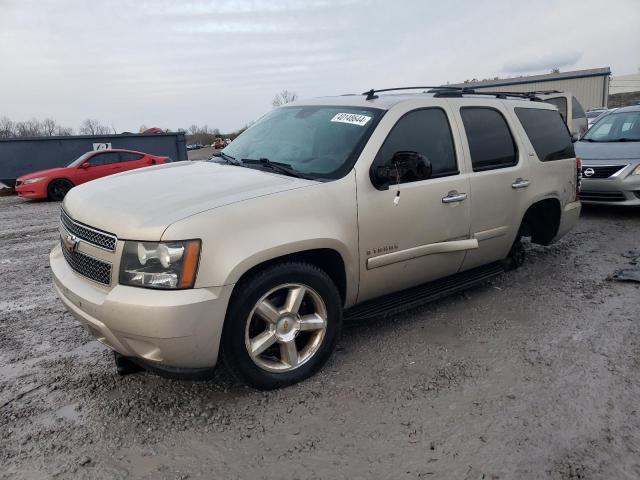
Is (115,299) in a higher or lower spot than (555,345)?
higher

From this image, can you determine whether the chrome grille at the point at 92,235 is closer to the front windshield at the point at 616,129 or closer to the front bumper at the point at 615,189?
the front bumper at the point at 615,189

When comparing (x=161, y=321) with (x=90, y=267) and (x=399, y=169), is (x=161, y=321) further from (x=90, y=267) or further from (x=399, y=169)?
(x=399, y=169)

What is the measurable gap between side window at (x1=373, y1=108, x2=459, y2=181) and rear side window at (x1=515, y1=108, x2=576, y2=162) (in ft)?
3.81

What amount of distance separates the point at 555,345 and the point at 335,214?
6.23 feet

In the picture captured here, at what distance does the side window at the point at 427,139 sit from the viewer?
11.8 feet

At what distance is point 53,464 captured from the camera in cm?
248

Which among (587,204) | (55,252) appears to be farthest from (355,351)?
(587,204)

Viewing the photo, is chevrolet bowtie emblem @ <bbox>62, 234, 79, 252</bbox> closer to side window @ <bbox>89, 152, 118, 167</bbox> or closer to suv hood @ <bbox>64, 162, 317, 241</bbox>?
suv hood @ <bbox>64, 162, 317, 241</bbox>

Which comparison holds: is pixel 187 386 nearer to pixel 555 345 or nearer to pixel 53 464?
pixel 53 464

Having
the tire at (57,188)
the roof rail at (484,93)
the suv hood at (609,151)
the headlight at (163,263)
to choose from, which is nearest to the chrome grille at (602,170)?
the suv hood at (609,151)

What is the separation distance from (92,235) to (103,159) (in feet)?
40.4

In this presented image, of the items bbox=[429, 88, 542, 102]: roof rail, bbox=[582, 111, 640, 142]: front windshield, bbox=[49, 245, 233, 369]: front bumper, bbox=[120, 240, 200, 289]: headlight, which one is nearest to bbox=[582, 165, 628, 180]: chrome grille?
bbox=[582, 111, 640, 142]: front windshield

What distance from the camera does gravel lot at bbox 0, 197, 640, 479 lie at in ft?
8.02

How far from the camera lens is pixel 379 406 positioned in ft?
9.54
